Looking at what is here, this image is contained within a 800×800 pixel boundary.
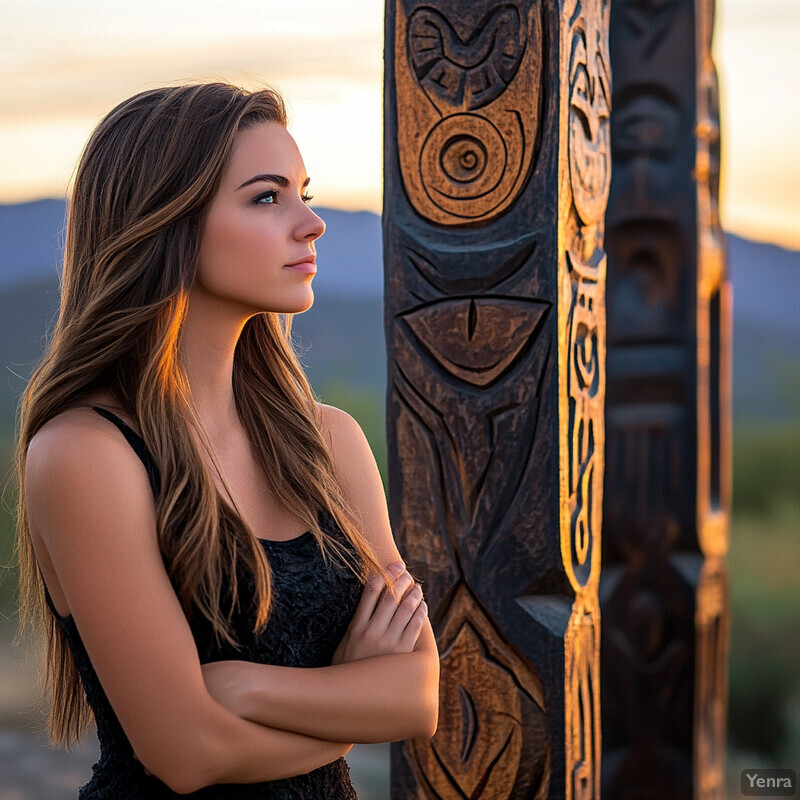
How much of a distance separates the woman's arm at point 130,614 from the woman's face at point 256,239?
35cm

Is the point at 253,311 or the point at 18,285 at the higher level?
the point at 253,311

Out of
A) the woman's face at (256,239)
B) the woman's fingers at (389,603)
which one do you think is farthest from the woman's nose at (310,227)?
the woman's fingers at (389,603)

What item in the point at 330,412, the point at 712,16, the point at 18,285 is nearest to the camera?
the point at 330,412

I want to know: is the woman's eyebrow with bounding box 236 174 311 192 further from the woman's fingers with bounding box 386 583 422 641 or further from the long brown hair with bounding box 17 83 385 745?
the woman's fingers with bounding box 386 583 422 641

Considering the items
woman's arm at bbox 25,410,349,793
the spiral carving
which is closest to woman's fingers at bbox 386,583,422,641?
woman's arm at bbox 25,410,349,793

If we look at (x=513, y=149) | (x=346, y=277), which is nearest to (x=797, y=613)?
(x=346, y=277)

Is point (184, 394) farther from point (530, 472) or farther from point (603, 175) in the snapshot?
point (603, 175)

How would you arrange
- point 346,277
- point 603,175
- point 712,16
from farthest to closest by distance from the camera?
point 346,277 → point 712,16 → point 603,175

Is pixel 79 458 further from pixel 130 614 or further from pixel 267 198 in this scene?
pixel 267 198

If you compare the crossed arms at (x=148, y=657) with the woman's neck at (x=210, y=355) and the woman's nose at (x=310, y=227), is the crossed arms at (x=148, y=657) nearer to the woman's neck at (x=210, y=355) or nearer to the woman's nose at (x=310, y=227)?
the woman's neck at (x=210, y=355)

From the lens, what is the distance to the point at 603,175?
2967 millimetres

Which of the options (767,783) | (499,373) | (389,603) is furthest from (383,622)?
(767,783)

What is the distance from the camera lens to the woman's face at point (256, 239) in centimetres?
177

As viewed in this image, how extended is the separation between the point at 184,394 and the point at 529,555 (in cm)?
125
